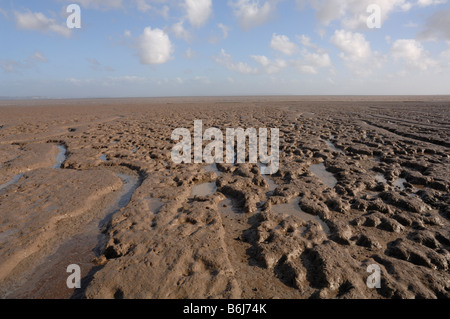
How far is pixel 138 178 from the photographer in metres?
6.03

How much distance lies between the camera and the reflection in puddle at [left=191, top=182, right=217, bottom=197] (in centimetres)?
517

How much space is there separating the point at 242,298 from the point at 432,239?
2.80 metres

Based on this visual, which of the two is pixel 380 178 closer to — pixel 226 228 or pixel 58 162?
pixel 226 228

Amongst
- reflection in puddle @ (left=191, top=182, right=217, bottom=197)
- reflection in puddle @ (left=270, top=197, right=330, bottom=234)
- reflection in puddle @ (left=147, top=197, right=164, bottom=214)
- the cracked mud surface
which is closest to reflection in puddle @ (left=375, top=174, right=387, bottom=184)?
the cracked mud surface

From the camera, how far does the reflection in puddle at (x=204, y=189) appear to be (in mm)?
5171

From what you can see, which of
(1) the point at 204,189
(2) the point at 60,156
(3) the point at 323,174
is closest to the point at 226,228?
(1) the point at 204,189

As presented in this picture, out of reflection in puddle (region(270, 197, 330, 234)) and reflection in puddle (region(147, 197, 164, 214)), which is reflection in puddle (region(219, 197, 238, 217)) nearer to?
reflection in puddle (region(270, 197, 330, 234))

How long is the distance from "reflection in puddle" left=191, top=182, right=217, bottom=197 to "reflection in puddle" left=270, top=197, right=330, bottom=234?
1.48m

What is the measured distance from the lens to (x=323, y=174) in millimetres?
6125

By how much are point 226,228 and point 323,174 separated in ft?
11.5

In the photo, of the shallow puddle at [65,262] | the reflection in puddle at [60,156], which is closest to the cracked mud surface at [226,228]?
the shallow puddle at [65,262]

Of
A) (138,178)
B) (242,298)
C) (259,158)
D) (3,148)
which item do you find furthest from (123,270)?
(3,148)

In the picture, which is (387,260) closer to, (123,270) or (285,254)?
(285,254)

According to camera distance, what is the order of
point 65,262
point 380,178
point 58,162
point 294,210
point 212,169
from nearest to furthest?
point 65,262 → point 294,210 → point 380,178 → point 212,169 → point 58,162
